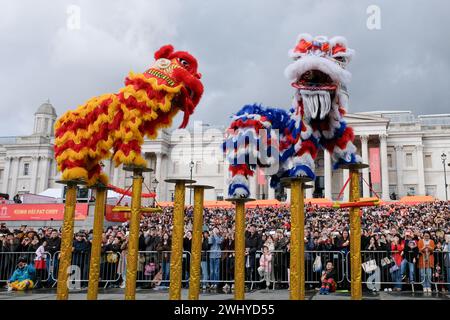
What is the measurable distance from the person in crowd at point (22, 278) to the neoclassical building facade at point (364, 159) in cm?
3831

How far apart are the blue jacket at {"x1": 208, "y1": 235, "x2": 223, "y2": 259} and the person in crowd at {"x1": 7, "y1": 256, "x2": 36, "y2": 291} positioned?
15.3 feet

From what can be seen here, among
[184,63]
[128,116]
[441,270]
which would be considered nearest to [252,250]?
[441,270]

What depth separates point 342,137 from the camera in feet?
18.1

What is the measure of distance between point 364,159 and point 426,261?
48.9 m

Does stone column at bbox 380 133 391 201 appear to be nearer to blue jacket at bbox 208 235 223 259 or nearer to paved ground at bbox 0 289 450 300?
blue jacket at bbox 208 235 223 259

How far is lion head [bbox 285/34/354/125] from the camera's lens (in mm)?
4973

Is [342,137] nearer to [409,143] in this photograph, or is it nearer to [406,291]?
[406,291]

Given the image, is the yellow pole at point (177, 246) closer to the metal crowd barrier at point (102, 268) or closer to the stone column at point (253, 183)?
the stone column at point (253, 183)

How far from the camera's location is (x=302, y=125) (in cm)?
539

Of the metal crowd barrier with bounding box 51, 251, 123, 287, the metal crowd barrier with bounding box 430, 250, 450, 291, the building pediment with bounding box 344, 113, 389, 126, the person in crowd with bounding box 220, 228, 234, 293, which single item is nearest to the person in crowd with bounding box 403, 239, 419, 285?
the metal crowd barrier with bounding box 430, 250, 450, 291

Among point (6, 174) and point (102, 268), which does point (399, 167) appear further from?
point (6, 174)

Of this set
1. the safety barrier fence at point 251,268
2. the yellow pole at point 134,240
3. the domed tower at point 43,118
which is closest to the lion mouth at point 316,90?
the yellow pole at point 134,240

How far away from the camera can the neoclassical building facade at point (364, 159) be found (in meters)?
57.7

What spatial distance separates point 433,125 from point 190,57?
6667 centimetres
